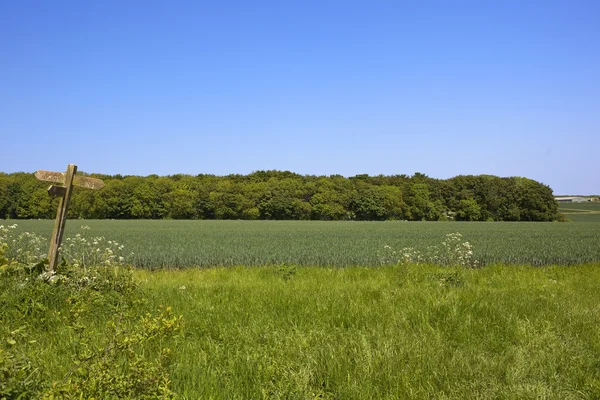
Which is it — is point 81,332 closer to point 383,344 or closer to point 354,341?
point 354,341

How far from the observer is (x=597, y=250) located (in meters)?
21.2

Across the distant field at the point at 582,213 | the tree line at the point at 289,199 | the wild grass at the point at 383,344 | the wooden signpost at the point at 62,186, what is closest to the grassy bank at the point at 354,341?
the wild grass at the point at 383,344

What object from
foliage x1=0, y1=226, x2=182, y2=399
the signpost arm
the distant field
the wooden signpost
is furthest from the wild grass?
the distant field

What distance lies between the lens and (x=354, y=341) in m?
5.11

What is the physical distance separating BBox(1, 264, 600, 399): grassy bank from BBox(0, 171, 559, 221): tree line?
7640 centimetres

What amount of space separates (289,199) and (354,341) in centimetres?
7997

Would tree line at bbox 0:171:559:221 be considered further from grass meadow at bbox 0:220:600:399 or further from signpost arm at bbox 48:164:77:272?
grass meadow at bbox 0:220:600:399

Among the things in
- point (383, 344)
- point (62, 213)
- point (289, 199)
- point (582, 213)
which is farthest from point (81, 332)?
point (582, 213)

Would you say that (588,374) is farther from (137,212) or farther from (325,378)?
(137,212)

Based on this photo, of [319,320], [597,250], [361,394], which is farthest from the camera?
[597,250]

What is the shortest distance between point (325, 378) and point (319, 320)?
6.07 feet

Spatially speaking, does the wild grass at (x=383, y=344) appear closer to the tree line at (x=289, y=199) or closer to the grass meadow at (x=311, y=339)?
the grass meadow at (x=311, y=339)

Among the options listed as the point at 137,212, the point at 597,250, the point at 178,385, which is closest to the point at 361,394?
the point at 178,385

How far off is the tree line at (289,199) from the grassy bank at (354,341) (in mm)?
76403
